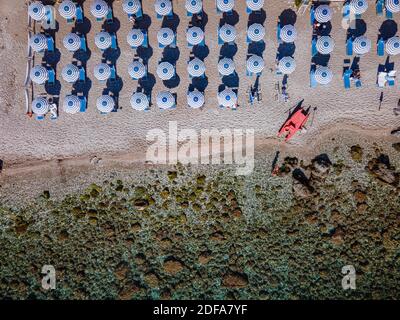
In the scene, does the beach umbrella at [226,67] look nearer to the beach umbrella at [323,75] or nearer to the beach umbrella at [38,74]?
the beach umbrella at [323,75]

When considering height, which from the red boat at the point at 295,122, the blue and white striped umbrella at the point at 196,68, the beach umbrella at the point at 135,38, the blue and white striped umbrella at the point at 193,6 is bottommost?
the red boat at the point at 295,122

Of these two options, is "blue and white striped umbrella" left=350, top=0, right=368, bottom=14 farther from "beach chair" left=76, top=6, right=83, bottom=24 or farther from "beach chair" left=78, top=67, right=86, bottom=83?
"beach chair" left=78, top=67, right=86, bottom=83

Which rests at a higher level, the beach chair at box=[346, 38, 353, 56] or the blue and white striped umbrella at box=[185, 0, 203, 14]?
the blue and white striped umbrella at box=[185, 0, 203, 14]

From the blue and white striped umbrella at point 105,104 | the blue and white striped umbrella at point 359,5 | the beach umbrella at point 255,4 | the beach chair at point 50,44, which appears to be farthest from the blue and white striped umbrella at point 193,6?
the blue and white striped umbrella at point 359,5

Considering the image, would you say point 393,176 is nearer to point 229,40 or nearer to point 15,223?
point 229,40

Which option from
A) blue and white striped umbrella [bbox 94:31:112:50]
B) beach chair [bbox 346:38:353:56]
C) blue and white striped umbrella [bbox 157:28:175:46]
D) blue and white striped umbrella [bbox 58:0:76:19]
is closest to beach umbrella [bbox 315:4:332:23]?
beach chair [bbox 346:38:353:56]

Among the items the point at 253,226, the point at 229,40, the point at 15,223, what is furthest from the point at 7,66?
the point at 253,226

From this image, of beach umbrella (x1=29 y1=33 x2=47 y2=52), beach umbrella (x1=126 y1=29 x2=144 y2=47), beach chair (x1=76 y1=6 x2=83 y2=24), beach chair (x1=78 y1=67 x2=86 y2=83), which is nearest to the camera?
beach umbrella (x1=126 y1=29 x2=144 y2=47)
